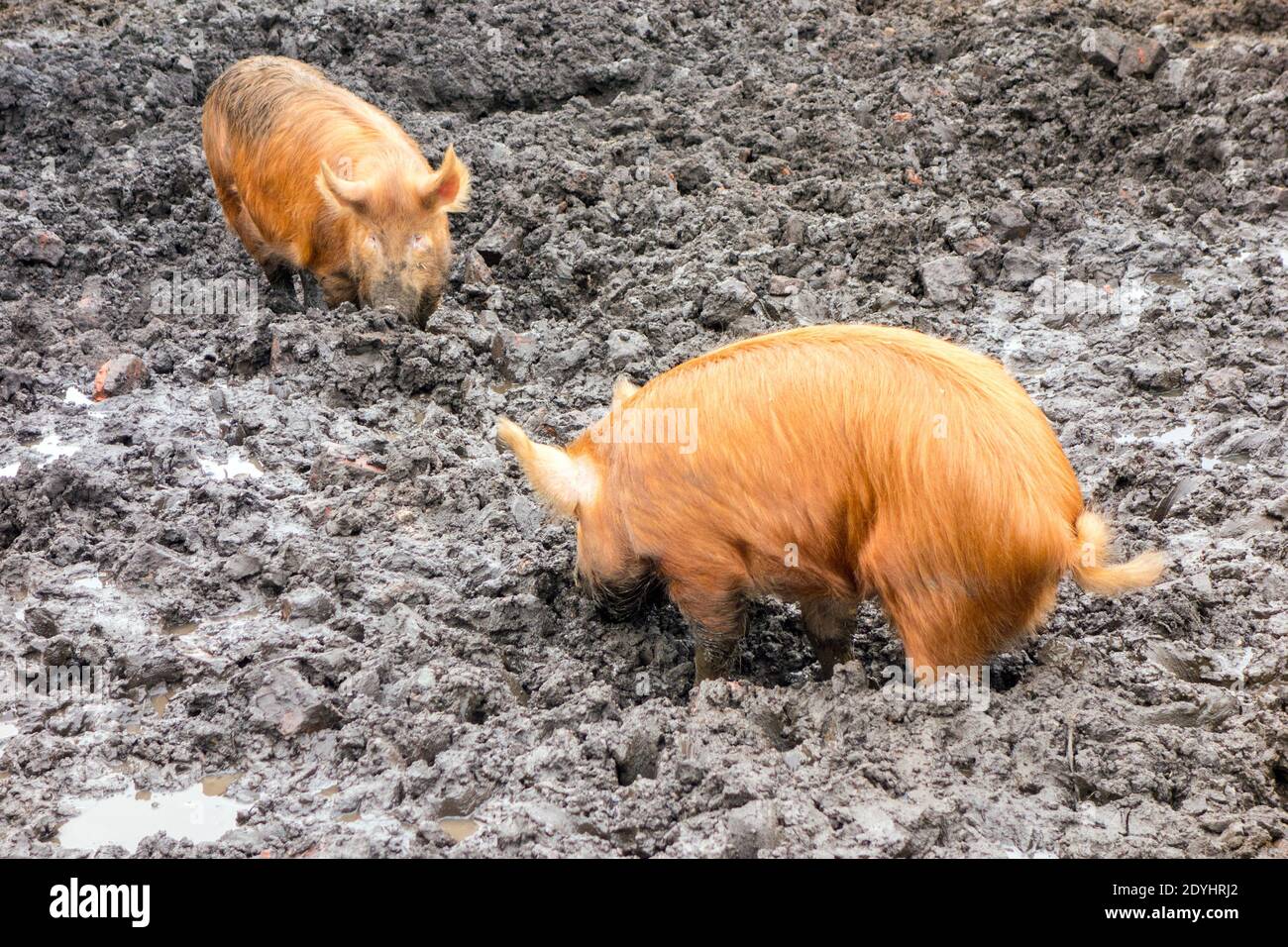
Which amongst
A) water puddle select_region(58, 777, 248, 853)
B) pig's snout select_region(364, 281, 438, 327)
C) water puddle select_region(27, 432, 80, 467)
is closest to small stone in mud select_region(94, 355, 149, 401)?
water puddle select_region(27, 432, 80, 467)

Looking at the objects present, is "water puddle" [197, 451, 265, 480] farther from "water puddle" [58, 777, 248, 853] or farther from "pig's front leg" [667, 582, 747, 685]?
"pig's front leg" [667, 582, 747, 685]

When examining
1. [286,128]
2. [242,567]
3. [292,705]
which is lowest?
[292,705]

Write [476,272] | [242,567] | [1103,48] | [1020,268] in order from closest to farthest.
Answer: [242,567]
[1020,268]
[476,272]
[1103,48]

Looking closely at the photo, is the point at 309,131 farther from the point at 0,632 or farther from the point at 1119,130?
the point at 1119,130

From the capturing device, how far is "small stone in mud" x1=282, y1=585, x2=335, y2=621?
14.8 ft

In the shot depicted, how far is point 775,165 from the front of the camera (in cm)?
789

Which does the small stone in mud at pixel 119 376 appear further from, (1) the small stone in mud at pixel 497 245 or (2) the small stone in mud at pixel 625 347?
(2) the small stone in mud at pixel 625 347

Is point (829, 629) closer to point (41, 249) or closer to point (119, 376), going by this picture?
point (119, 376)

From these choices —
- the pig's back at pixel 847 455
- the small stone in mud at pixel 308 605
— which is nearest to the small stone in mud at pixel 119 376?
the small stone in mud at pixel 308 605

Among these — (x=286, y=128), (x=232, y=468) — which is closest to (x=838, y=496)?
(x=232, y=468)

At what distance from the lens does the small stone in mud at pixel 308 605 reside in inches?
178

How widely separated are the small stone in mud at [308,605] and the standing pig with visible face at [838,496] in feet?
3.35

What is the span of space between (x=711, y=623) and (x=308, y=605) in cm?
156

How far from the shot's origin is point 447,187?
6.53m
